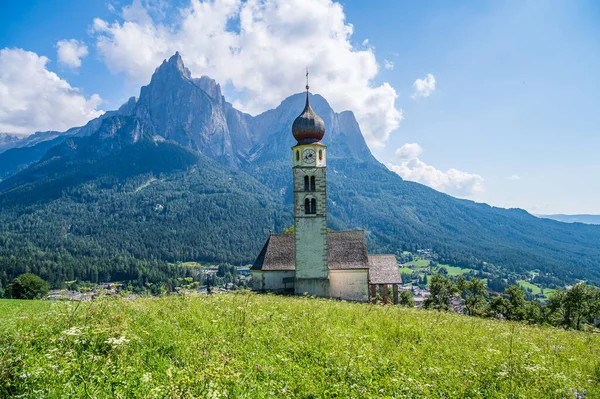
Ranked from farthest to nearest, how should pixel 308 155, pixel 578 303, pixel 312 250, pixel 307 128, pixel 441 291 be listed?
pixel 441 291 < pixel 578 303 < pixel 307 128 < pixel 308 155 < pixel 312 250

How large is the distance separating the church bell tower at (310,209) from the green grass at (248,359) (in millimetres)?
18886

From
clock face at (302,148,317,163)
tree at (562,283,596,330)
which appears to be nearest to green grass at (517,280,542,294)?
tree at (562,283,596,330)

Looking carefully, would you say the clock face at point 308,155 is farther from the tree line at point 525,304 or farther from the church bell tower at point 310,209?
the tree line at point 525,304

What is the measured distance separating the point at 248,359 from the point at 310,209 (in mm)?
23577

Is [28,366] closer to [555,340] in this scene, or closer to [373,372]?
[373,372]

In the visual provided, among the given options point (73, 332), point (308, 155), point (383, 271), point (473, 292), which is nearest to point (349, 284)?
point (383, 271)

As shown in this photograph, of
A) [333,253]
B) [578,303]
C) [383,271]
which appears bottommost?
[578,303]

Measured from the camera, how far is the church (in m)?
30.4

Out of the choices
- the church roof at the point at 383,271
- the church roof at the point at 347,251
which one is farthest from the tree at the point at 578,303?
the church roof at the point at 347,251

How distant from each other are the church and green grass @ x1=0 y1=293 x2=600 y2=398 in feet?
62.1

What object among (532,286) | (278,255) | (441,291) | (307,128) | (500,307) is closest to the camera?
(307,128)

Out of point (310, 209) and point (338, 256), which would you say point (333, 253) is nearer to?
point (338, 256)

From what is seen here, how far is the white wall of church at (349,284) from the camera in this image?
1266 inches

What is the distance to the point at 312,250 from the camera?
99.9 ft
